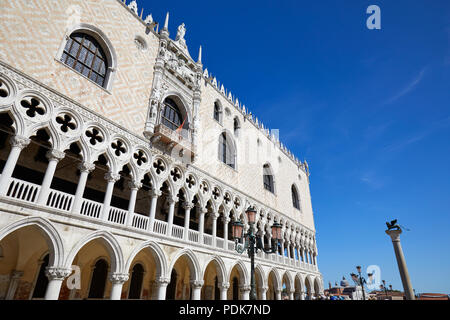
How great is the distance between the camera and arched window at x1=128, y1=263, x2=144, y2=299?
33.9 ft

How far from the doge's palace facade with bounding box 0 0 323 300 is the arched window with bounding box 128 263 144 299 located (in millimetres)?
41

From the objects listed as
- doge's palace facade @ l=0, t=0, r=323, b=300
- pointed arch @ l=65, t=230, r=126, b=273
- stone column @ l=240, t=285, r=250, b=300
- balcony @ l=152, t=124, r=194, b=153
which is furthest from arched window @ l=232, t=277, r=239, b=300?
→ pointed arch @ l=65, t=230, r=126, b=273

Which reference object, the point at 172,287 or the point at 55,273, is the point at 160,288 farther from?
the point at 55,273

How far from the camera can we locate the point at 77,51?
921cm

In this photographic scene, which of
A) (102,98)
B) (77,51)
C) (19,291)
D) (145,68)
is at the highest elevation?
(145,68)

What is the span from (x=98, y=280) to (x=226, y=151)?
30.8 feet

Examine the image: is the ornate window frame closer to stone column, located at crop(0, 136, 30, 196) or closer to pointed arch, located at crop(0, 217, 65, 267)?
stone column, located at crop(0, 136, 30, 196)

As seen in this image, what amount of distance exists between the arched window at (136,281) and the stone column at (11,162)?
20.0 ft

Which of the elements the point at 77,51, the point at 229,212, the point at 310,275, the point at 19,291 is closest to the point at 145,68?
the point at 77,51

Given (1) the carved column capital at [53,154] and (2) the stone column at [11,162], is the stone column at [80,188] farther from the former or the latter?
(2) the stone column at [11,162]

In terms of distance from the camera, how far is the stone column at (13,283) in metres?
8.08

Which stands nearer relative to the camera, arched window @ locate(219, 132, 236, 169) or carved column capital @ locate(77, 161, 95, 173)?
carved column capital @ locate(77, 161, 95, 173)
